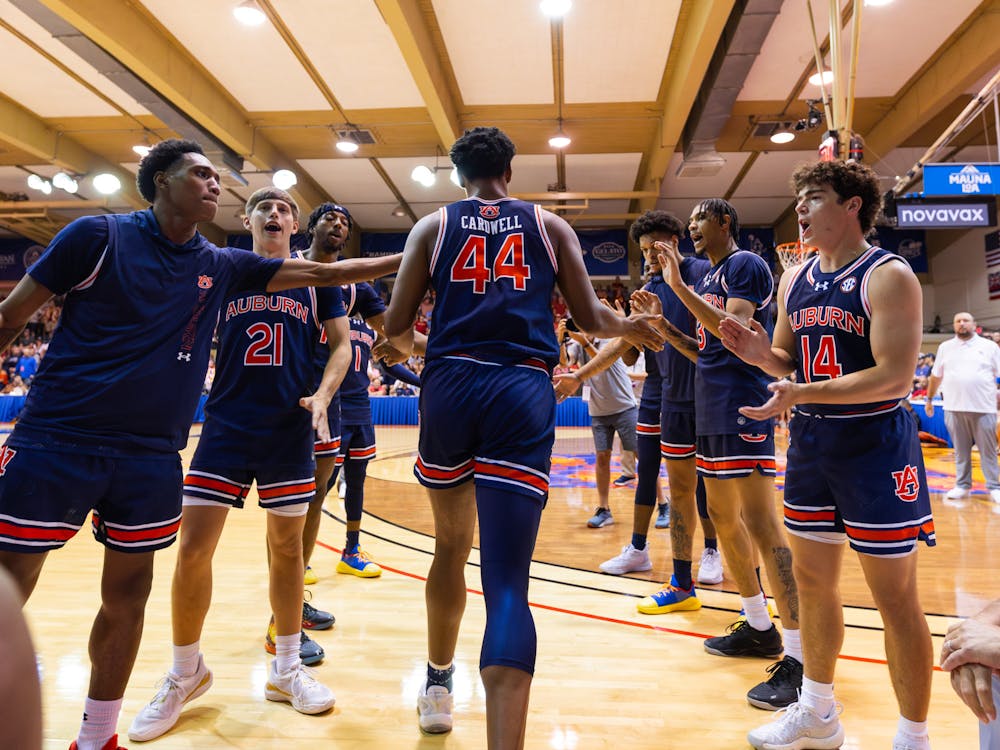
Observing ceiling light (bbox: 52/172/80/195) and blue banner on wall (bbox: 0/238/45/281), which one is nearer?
ceiling light (bbox: 52/172/80/195)

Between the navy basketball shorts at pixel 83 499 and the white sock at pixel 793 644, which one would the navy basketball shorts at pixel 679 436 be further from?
the navy basketball shorts at pixel 83 499

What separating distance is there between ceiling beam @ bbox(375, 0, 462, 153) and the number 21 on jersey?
651 centimetres

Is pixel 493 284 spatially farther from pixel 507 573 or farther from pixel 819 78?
pixel 819 78

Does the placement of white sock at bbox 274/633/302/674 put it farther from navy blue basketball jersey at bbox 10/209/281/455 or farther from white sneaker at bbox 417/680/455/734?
navy blue basketball jersey at bbox 10/209/281/455

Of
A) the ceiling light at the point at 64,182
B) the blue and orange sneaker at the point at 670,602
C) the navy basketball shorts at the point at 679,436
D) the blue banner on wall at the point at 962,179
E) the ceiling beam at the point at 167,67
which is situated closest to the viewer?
the blue and orange sneaker at the point at 670,602

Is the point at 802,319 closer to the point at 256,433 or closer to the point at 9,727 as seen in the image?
the point at 256,433

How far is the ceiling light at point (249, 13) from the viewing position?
792 centimetres

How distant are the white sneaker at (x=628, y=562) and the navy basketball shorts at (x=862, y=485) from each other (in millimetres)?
2208

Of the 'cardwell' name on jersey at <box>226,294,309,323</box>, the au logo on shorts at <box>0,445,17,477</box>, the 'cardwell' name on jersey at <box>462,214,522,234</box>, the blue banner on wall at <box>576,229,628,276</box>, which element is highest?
the blue banner on wall at <box>576,229,628,276</box>

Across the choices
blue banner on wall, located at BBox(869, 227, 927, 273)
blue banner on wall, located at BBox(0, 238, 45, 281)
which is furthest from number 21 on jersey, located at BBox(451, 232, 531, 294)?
blue banner on wall, located at BBox(0, 238, 45, 281)

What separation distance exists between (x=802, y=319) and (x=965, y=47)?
9849 millimetres

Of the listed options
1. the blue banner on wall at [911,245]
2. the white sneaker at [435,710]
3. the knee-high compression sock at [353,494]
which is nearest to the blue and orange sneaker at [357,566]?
the knee-high compression sock at [353,494]

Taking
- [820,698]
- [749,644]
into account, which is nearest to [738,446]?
[749,644]

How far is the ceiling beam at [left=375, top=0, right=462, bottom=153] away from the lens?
301 inches
